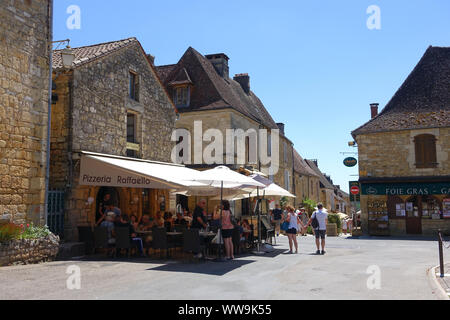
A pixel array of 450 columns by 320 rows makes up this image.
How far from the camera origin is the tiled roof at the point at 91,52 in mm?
11659

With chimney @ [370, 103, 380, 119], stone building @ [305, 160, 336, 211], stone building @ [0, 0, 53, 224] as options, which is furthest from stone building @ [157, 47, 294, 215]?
stone building @ [305, 160, 336, 211]

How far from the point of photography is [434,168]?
770 inches

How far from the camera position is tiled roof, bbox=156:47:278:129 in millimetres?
20508

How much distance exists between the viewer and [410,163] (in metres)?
20.0

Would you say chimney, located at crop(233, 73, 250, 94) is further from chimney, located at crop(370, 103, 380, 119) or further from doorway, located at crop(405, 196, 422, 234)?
doorway, located at crop(405, 196, 422, 234)

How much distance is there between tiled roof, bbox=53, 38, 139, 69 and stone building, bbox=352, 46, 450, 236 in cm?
1288

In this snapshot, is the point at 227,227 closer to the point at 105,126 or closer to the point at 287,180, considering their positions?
the point at 105,126

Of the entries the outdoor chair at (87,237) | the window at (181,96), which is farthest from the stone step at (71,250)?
the window at (181,96)

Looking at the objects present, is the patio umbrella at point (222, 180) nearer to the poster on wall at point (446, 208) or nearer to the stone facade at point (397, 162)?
the stone facade at point (397, 162)

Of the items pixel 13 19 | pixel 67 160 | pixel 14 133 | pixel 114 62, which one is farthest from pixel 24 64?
pixel 114 62

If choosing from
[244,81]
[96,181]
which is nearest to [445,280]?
[96,181]

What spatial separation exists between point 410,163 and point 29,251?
17628 millimetres

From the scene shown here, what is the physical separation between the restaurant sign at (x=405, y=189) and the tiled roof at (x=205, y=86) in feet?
23.9
